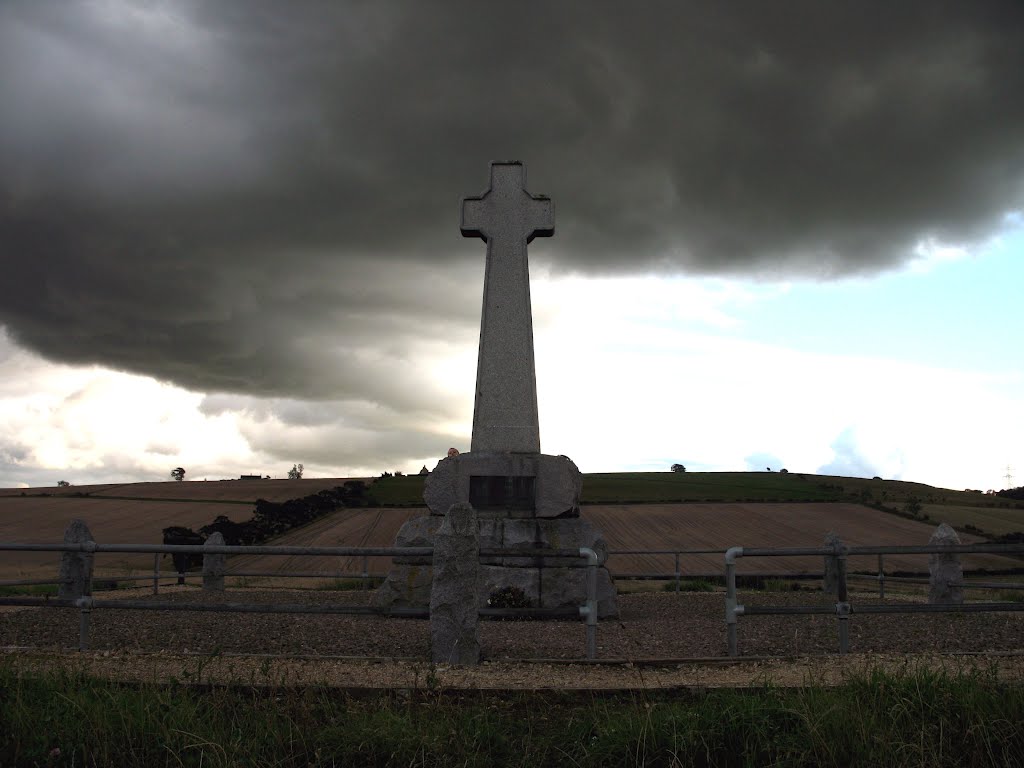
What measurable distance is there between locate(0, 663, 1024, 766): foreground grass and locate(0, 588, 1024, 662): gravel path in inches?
63.9

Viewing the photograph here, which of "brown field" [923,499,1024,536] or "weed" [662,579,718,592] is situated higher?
"brown field" [923,499,1024,536]

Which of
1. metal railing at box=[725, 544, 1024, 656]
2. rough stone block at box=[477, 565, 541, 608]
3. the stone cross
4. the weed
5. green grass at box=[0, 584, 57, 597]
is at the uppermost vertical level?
the stone cross

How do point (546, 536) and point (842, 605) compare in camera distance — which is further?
point (546, 536)

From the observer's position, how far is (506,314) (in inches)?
467

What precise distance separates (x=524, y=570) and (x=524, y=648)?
3.16 metres

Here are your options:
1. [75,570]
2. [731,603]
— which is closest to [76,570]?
[75,570]

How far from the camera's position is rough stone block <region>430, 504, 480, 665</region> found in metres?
6.56

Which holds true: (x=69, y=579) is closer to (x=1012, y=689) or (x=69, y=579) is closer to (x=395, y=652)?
(x=395, y=652)

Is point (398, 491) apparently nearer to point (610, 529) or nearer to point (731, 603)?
point (610, 529)

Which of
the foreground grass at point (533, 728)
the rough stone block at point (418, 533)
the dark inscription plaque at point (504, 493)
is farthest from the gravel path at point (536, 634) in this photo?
the dark inscription plaque at point (504, 493)

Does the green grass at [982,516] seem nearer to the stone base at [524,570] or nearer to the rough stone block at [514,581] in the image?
the stone base at [524,570]

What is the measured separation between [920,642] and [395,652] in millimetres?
5609

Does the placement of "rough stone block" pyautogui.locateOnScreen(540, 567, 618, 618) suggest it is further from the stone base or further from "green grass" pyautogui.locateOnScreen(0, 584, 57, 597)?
"green grass" pyautogui.locateOnScreen(0, 584, 57, 597)

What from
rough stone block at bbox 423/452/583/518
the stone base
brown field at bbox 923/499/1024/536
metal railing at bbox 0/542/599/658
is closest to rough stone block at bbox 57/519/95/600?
metal railing at bbox 0/542/599/658
